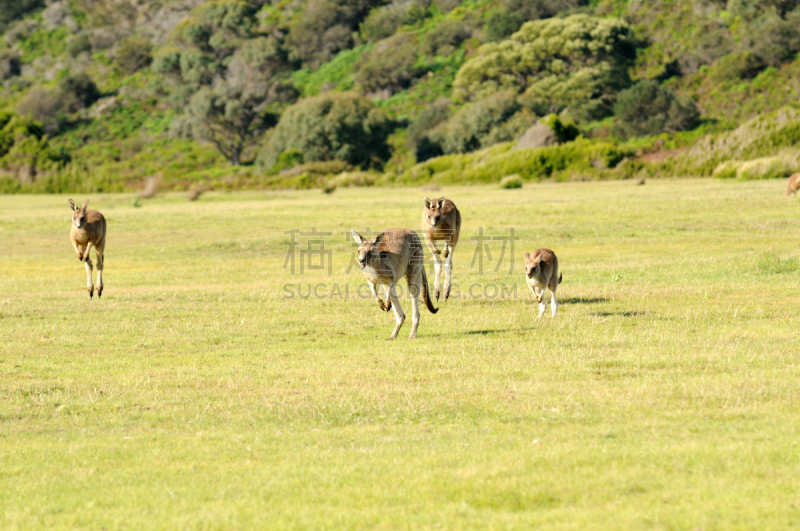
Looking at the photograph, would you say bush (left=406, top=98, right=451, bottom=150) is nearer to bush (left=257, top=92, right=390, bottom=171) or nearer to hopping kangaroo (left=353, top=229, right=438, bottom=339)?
bush (left=257, top=92, right=390, bottom=171)

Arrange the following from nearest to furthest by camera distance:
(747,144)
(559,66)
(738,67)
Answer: (747,144) < (738,67) < (559,66)

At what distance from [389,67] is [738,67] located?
39626mm

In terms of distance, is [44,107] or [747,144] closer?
[747,144]

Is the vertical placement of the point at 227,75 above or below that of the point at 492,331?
above

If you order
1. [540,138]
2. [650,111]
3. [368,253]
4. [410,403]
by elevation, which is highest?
[650,111]

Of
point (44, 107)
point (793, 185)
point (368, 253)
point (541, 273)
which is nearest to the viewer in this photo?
point (368, 253)

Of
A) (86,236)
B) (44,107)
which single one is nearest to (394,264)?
(86,236)

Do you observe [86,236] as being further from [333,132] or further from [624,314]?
[333,132]

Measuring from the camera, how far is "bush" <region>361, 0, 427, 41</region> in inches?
4697

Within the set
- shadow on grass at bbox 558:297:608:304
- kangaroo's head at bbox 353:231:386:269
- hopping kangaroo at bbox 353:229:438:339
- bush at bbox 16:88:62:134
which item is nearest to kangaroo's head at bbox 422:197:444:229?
shadow on grass at bbox 558:297:608:304

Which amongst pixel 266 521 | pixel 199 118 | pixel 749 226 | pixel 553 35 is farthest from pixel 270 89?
pixel 266 521

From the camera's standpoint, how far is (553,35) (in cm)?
9250

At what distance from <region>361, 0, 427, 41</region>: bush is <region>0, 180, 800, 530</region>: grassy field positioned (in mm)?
101336

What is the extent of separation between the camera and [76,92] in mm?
113625
